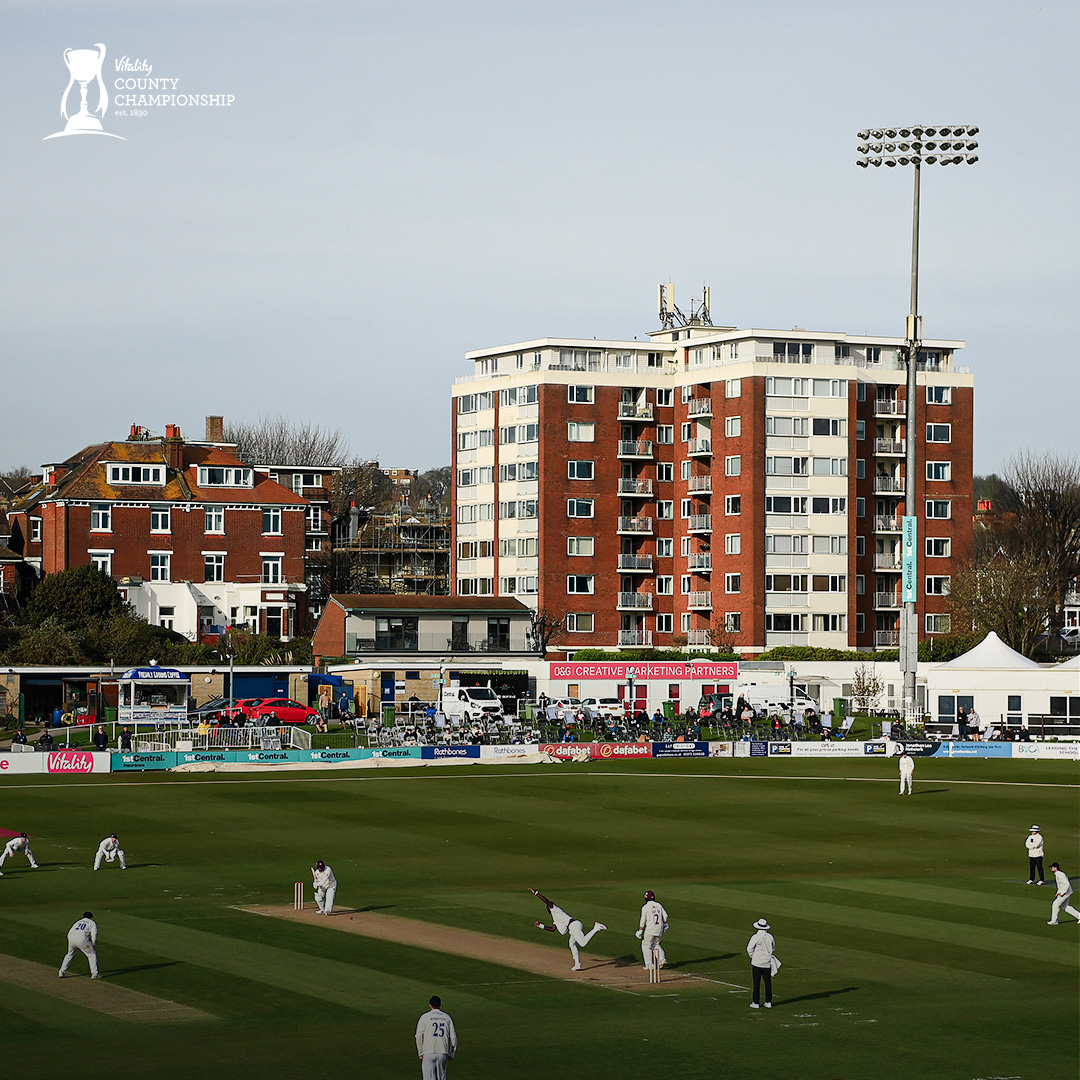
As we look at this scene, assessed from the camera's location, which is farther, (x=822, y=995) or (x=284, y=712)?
(x=284, y=712)

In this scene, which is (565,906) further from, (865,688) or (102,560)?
(102,560)

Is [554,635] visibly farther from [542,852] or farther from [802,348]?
[542,852]

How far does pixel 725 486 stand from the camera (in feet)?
391

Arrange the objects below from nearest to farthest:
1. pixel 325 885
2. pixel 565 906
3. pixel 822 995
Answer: pixel 822 995, pixel 325 885, pixel 565 906

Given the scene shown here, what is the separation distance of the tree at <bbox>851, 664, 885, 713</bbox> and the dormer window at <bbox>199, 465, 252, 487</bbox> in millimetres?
47197

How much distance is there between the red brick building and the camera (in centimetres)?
11562

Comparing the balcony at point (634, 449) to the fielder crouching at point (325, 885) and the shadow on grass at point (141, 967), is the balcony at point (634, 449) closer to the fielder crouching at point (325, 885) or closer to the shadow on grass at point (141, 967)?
the fielder crouching at point (325, 885)

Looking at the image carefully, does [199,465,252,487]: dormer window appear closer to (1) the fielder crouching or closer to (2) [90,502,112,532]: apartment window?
(2) [90,502,112,532]: apartment window

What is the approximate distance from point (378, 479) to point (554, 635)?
54585mm

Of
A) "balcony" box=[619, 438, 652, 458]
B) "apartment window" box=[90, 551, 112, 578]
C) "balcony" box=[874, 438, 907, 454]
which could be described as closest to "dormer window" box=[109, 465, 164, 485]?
"apartment window" box=[90, 551, 112, 578]

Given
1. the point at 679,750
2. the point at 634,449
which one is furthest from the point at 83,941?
the point at 634,449

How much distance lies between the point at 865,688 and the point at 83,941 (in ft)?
241

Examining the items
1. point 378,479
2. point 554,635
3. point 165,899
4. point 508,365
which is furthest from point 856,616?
point 165,899

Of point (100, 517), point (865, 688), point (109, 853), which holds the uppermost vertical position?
point (100, 517)
